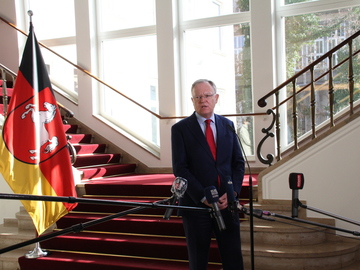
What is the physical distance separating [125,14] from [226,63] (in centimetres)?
192

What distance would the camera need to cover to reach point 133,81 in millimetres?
7480

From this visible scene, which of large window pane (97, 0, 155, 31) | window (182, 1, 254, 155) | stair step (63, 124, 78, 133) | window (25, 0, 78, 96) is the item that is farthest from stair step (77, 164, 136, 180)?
large window pane (97, 0, 155, 31)

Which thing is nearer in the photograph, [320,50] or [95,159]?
[320,50]

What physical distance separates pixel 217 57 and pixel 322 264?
146 inches

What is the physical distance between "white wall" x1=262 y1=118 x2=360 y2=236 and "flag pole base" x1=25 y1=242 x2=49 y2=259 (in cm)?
242

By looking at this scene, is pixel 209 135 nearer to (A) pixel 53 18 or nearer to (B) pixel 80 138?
(B) pixel 80 138

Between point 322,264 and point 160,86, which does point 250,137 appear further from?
point 322,264

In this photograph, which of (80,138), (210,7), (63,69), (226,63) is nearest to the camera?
(226,63)

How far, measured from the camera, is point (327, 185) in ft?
14.9

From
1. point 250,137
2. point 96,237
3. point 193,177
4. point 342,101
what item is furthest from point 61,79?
point 193,177

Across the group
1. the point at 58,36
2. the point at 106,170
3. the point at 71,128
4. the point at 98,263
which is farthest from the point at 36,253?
the point at 58,36

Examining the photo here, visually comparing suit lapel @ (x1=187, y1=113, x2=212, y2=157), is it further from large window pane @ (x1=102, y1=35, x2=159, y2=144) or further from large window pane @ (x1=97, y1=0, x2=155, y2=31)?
large window pane @ (x1=97, y1=0, x2=155, y2=31)

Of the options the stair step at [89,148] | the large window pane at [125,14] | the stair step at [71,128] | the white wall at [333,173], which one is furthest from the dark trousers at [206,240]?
the large window pane at [125,14]

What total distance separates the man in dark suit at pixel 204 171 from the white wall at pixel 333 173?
6.15ft
